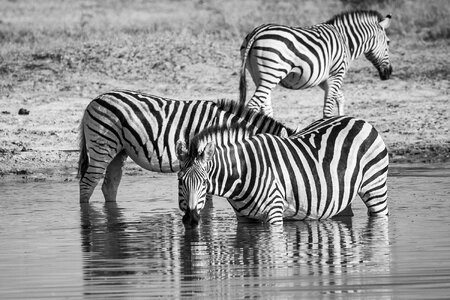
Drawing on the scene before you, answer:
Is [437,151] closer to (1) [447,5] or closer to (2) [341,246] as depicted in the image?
(2) [341,246]

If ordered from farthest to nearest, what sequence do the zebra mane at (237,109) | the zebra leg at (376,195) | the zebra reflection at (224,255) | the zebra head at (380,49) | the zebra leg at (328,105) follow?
the zebra head at (380,49), the zebra leg at (328,105), the zebra mane at (237,109), the zebra leg at (376,195), the zebra reflection at (224,255)

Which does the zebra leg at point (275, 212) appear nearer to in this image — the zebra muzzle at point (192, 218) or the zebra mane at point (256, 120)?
the zebra muzzle at point (192, 218)

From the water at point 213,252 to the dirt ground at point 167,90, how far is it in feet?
6.79

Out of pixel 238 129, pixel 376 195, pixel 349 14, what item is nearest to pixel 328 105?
pixel 349 14

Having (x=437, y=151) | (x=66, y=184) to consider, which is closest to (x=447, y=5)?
(x=437, y=151)

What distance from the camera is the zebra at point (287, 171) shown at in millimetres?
9961

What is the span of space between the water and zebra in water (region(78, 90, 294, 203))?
44 cm

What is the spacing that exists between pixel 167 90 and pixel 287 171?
286 inches

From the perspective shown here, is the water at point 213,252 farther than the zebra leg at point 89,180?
No

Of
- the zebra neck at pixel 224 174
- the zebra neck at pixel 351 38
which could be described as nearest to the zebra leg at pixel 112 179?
the zebra neck at pixel 224 174

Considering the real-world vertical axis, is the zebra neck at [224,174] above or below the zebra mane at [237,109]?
below

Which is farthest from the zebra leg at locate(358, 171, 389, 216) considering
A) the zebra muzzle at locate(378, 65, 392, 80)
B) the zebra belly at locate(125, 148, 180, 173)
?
the zebra muzzle at locate(378, 65, 392, 80)

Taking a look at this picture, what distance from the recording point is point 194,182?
388 inches

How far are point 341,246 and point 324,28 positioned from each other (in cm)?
672
